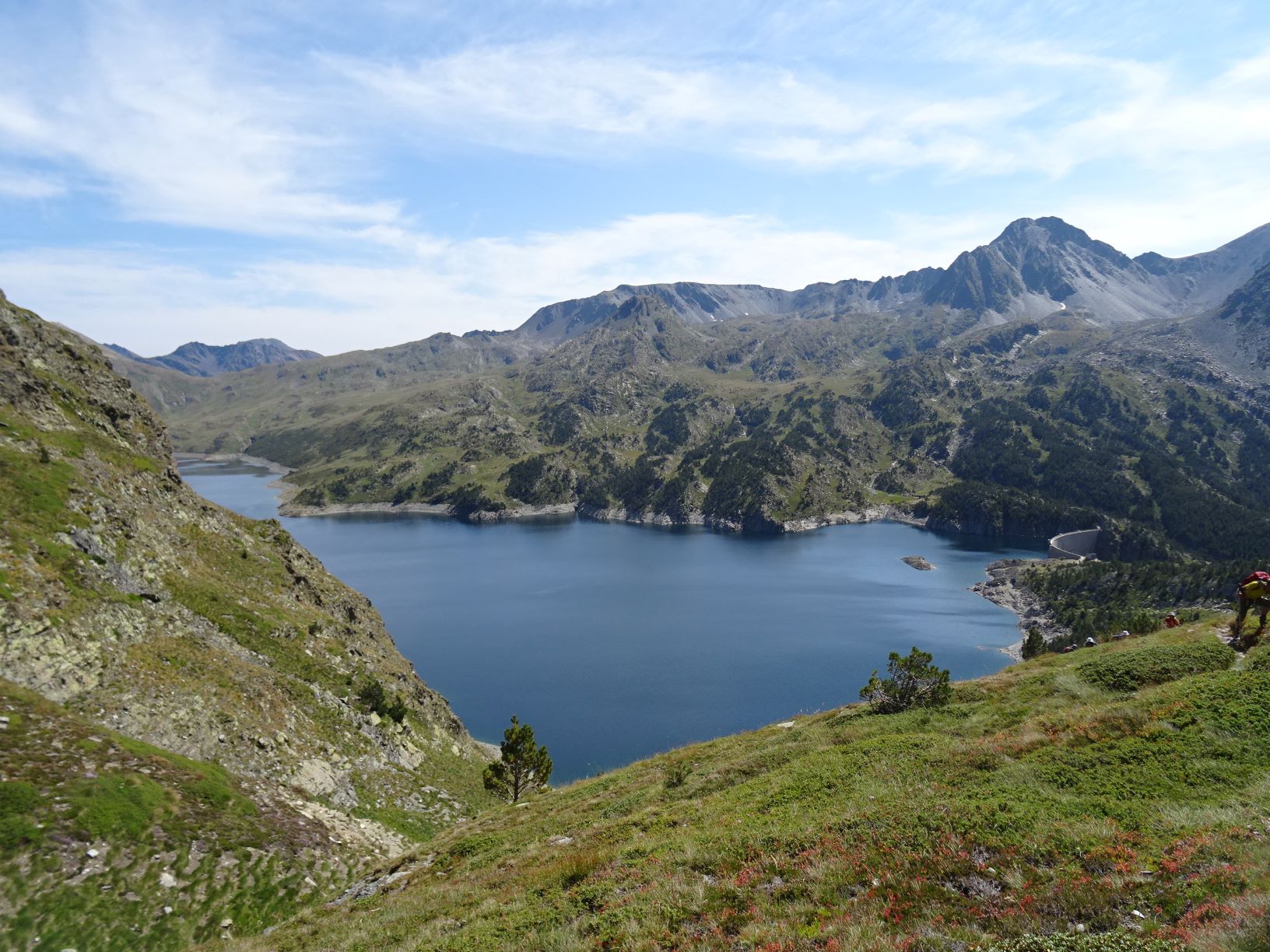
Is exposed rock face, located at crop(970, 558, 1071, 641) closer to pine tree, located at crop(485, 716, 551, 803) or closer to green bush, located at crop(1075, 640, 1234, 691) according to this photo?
green bush, located at crop(1075, 640, 1234, 691)

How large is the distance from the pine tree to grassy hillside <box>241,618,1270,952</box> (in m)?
19.2

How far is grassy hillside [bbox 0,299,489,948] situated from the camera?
92.7 ft

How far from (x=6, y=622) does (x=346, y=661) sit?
26667 mm

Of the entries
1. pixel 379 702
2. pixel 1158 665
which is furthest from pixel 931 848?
pixel 379 702

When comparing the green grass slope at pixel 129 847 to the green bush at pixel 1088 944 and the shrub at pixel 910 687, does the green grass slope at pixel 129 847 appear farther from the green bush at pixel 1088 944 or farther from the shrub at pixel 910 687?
the shrub at pixel 910 687

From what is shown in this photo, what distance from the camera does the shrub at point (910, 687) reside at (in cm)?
3525

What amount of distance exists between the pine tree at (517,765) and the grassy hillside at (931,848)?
1919 cm

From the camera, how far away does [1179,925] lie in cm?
1147

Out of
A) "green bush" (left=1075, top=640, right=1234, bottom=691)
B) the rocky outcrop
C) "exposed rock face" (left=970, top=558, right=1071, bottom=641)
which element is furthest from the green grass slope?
"exposed rock face" (left=970, top=558, right=1071, bottom=641)

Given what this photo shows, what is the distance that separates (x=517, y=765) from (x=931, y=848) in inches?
1548

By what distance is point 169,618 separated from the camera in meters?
45.2

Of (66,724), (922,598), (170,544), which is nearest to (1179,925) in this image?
(66,724)

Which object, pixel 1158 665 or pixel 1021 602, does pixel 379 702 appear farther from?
pixel 1021 602

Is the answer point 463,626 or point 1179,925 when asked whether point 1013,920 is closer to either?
point 1179,925
